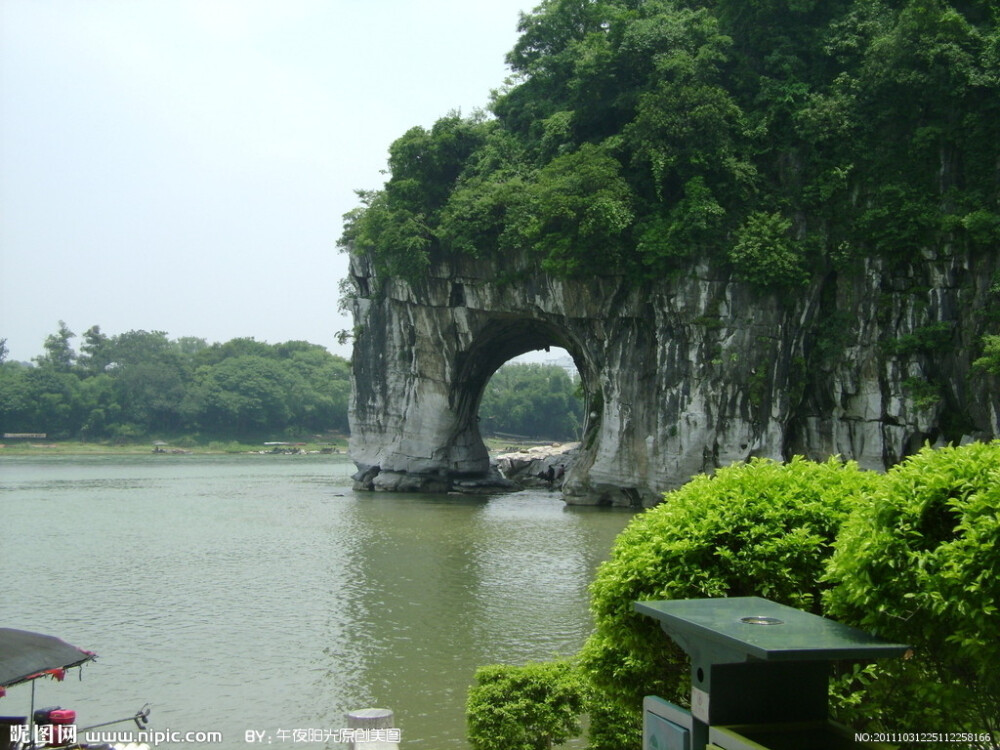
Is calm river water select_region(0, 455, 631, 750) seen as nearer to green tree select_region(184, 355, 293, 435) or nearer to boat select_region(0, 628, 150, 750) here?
boat select_region(0, 628, 150, 750)

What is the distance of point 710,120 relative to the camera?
80.9 ft

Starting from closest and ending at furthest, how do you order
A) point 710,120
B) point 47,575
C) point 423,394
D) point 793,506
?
point 793,506
point 47,575
point 710,120
point 423,394

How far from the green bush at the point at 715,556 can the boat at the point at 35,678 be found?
3738mm

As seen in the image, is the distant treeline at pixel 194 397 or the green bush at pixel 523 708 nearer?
the green bush at pixel 523 708

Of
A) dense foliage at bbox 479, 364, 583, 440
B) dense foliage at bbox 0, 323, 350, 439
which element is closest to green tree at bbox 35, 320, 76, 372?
dense foliage at bbox 0, 323, 350, 439

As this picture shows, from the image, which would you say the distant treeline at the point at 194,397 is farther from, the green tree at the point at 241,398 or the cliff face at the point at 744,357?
the cliff face at the point at 744,357

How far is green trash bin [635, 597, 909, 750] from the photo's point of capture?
4.39m

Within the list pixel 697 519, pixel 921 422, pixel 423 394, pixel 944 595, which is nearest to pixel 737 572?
pixel 697 519

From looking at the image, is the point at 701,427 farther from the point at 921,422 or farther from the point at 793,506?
the point at 793,506

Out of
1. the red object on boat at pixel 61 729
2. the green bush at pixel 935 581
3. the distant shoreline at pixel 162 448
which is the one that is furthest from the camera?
the distant shoreline at pixel 162 448

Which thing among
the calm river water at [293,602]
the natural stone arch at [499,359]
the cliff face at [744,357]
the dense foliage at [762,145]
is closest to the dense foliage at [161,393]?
the natural stone arch at [499,359]

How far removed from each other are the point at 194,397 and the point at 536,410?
24554mm

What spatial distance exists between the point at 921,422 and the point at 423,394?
16.4 meters

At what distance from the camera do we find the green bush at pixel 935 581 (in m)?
4.17
